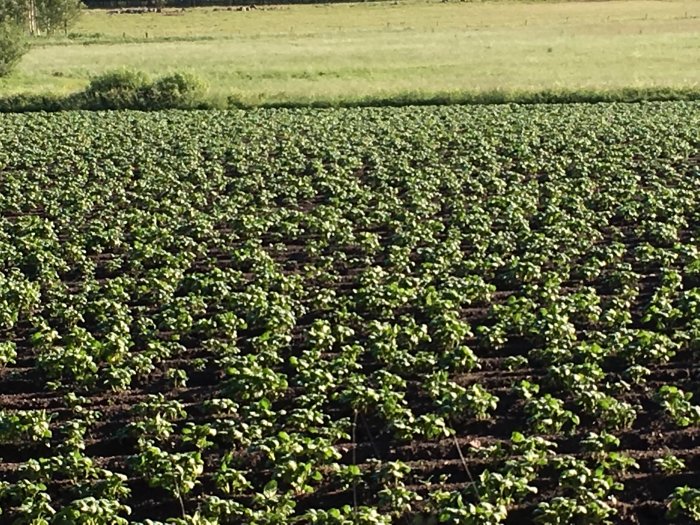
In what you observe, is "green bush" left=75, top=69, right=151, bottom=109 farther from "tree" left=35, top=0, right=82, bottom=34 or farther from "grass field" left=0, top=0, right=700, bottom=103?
"tree" left=35, top=0, right=82, bottom=34

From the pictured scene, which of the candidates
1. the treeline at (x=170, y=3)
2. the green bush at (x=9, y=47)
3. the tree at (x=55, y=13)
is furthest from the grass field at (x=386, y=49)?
the treeline at (x=170, y=3)

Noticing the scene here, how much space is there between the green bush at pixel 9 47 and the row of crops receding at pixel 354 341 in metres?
26.5

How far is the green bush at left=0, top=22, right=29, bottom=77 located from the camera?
50.5 m

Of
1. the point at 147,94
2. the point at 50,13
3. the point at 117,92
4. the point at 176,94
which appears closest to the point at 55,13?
the point at 50,13

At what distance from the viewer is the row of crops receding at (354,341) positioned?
32.5ft

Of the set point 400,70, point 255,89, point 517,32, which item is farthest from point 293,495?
point 517,32

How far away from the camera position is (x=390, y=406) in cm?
1123

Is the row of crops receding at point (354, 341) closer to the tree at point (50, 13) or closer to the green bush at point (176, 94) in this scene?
the green bush at point (176, 94)

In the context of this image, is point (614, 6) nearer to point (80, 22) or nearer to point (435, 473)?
point (80, 22)

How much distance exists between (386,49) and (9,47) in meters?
24.6

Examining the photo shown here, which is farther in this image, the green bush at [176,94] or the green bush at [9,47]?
the green bush at [9,47]

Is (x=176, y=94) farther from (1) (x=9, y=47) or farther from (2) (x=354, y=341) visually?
(2) (x=354, y=341)

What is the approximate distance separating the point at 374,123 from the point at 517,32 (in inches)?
1798

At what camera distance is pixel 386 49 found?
64875 millimetres
